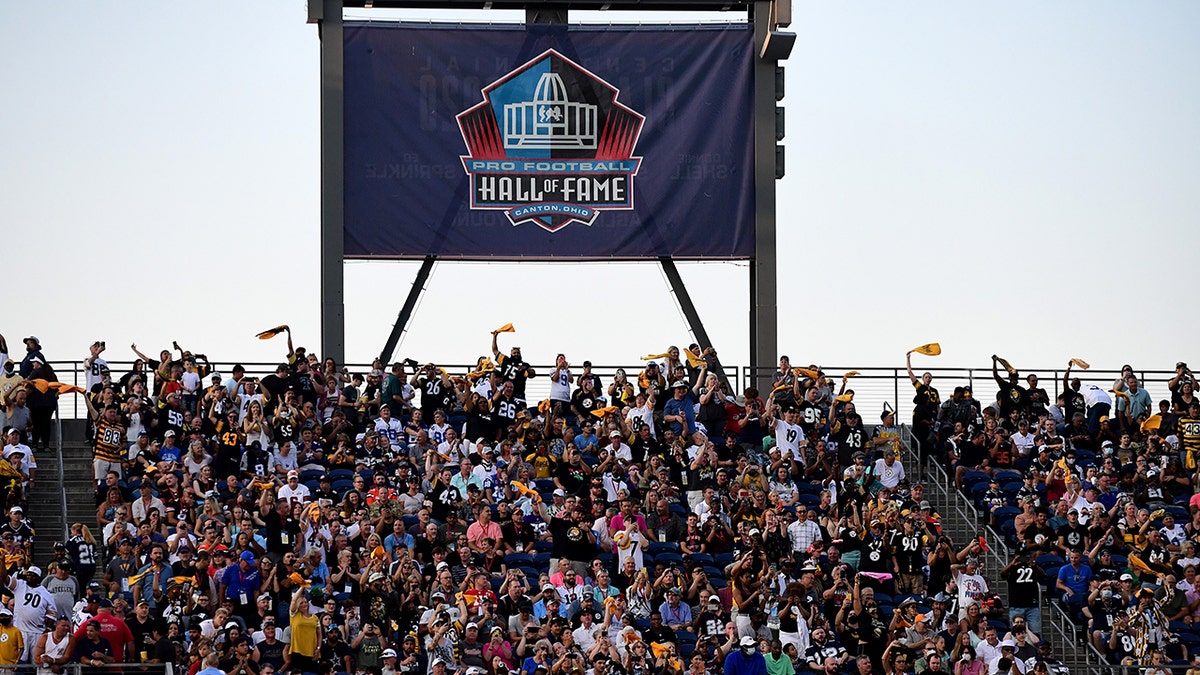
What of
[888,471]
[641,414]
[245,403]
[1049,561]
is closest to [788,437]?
[888,471]

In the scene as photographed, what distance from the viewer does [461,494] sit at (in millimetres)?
24688

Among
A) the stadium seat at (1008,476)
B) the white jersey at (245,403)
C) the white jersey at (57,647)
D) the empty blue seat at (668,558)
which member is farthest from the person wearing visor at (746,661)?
the white jersey at (245,403)

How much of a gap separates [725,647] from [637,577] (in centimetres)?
134

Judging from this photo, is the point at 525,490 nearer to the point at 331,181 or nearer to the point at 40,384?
the point at 40,384

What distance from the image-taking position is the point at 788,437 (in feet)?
87.3

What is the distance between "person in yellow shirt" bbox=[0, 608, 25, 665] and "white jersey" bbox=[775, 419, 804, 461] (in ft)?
31.4

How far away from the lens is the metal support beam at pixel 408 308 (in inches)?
1161

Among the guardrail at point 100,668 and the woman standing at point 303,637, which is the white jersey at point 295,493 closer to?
the woman standing at point 303,637

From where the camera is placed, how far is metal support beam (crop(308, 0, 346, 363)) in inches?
1144

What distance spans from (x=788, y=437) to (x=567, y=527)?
13.3 feet

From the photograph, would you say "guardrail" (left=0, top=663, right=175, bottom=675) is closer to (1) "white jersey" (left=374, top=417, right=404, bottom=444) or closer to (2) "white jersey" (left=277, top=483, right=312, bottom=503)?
(2) "white jersey" (left=277, top=483, right=312, bottom=503)

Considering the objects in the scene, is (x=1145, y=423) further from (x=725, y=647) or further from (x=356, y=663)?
(x=356, y=663)

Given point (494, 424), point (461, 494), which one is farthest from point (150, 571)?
point (494, 424)

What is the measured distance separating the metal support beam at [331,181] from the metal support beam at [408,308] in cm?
65
